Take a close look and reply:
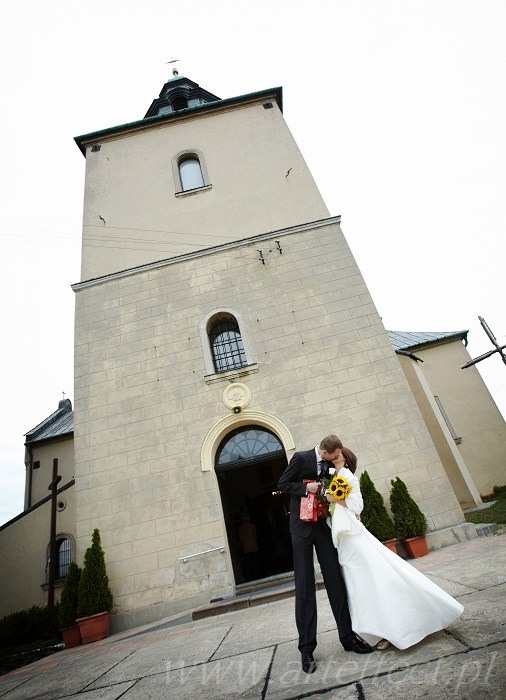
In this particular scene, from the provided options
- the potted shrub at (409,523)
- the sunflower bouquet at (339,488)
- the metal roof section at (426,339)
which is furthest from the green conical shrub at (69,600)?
the metal roof section at (426,339)

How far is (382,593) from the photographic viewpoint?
8.78ft

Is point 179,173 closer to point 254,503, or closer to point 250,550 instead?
point 254,503

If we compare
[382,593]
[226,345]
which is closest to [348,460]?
→ [382,593]

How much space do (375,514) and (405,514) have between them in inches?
22.8

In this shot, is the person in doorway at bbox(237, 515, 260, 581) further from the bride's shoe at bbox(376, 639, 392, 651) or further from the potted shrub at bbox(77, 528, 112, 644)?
the bride's shoe at bbox(376, 639, 392, 651)

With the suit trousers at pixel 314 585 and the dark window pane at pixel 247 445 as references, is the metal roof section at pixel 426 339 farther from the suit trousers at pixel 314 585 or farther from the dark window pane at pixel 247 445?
the suit trousers at pixel 314 585

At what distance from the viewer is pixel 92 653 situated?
571 centimetres

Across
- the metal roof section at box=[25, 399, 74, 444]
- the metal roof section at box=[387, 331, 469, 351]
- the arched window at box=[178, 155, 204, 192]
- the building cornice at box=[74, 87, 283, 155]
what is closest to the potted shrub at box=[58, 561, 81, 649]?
the arched window at box=[178, 155, 204, 192]

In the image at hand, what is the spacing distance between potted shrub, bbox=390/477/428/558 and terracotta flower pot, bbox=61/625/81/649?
6.26 metres

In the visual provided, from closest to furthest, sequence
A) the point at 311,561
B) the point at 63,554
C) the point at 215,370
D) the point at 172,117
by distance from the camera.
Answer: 1. the point at 311,561
2. the point at 215,370
3. the point at 172,117
4. the point at 63,554

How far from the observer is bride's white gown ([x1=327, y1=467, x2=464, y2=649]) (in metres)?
2.57

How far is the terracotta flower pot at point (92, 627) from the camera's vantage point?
6.98 metres

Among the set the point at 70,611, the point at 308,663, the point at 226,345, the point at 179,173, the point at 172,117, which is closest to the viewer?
the point at 308,663

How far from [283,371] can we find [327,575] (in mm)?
6306
